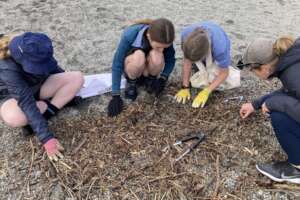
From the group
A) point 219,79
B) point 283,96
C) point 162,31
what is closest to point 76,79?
point 162,31

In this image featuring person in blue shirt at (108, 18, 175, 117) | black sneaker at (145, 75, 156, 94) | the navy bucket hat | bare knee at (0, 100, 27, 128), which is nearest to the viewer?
the navy bucket hat

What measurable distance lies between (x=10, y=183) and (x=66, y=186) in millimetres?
353

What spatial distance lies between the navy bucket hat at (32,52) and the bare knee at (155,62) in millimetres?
773

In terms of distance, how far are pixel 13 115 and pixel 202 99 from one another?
1.33 meters

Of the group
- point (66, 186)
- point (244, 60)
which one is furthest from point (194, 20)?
point (66, 186)

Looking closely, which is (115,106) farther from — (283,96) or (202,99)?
(283,96)

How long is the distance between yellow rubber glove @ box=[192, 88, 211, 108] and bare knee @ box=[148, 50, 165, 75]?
0.36m

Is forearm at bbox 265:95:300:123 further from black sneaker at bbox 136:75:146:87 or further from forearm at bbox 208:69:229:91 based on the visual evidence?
black sneaker at bbox 136:75:146:87

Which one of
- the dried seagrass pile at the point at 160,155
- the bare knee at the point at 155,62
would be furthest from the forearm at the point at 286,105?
the bare knee at the point at 155,62

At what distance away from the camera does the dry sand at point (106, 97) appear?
2500 mm

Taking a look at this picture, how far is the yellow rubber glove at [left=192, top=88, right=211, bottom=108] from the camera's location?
3.07 meters

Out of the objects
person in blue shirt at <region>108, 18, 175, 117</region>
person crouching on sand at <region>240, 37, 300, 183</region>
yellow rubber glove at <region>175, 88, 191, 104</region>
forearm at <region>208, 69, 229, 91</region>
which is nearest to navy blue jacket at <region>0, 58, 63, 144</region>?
person in blue shirt at <region>108, 18, 175, 117</region>

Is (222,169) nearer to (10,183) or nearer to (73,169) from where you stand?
(73,169)

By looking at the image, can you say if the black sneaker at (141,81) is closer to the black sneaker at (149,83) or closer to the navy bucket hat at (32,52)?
the black sneaker at (149,83)
